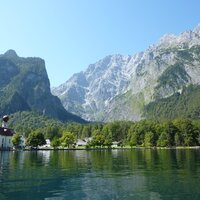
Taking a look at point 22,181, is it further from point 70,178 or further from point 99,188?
point 99,188

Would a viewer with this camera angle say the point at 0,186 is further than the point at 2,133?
No

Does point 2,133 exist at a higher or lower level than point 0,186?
higher

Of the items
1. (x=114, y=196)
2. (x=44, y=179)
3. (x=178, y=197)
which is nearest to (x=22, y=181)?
(x=44, y=179)

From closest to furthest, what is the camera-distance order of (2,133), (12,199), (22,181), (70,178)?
(12,199) < (22,181) < (70,178) < (2,133)

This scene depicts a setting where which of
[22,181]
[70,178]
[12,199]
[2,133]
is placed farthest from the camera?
[2,133]

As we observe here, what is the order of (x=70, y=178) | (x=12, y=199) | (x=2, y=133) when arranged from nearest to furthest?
(x=12, y=199) < (x=70, y=178) < (x=2, y=133)

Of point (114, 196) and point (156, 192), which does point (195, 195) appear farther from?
point (114, 196)

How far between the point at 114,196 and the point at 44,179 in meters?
17.1

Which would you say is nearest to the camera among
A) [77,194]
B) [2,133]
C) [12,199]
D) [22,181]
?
[12,199]

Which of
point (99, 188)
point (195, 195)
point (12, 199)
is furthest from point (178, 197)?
point (12, 199)

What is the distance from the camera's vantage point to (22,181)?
48000mm

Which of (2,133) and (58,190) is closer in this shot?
(58,190)

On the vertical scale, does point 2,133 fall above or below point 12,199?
above

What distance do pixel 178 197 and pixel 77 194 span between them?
11.1 metres
